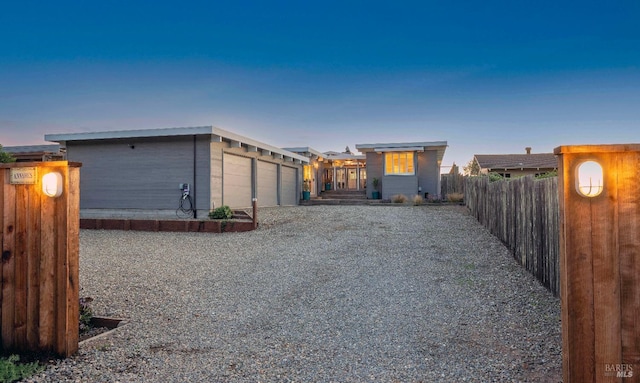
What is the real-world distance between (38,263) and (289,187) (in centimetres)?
1693

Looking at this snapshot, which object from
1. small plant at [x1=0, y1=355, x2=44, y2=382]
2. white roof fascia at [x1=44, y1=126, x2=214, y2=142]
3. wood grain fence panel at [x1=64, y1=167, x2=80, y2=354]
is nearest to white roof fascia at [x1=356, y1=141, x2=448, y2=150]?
white roof fascia at [x1=44, y1=126, x2=214, y2=142]

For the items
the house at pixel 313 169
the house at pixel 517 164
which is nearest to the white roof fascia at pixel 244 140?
the house at pixel 313 169

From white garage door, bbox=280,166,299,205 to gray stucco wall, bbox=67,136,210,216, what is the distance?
651 cm

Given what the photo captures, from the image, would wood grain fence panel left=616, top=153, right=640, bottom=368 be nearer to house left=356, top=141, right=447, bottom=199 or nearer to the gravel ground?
the gravel ground

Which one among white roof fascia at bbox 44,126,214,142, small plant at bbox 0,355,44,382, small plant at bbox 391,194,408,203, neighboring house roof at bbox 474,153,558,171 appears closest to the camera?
small plant at bbox 0,355,44,382

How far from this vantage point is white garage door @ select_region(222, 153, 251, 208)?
46.2 feet

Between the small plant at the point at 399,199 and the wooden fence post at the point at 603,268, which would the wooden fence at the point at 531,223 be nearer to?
the wooden fence post at the point at 603,268

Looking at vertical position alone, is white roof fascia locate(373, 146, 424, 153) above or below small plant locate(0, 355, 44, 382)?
above

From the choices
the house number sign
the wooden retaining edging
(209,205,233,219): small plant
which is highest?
the house number sign

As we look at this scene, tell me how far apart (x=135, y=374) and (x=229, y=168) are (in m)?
11.8

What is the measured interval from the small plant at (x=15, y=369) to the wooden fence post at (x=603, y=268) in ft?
12.5

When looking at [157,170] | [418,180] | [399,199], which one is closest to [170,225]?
[157,170]

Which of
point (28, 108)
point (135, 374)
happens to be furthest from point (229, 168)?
point (135, 374)

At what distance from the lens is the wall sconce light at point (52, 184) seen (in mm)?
3234
